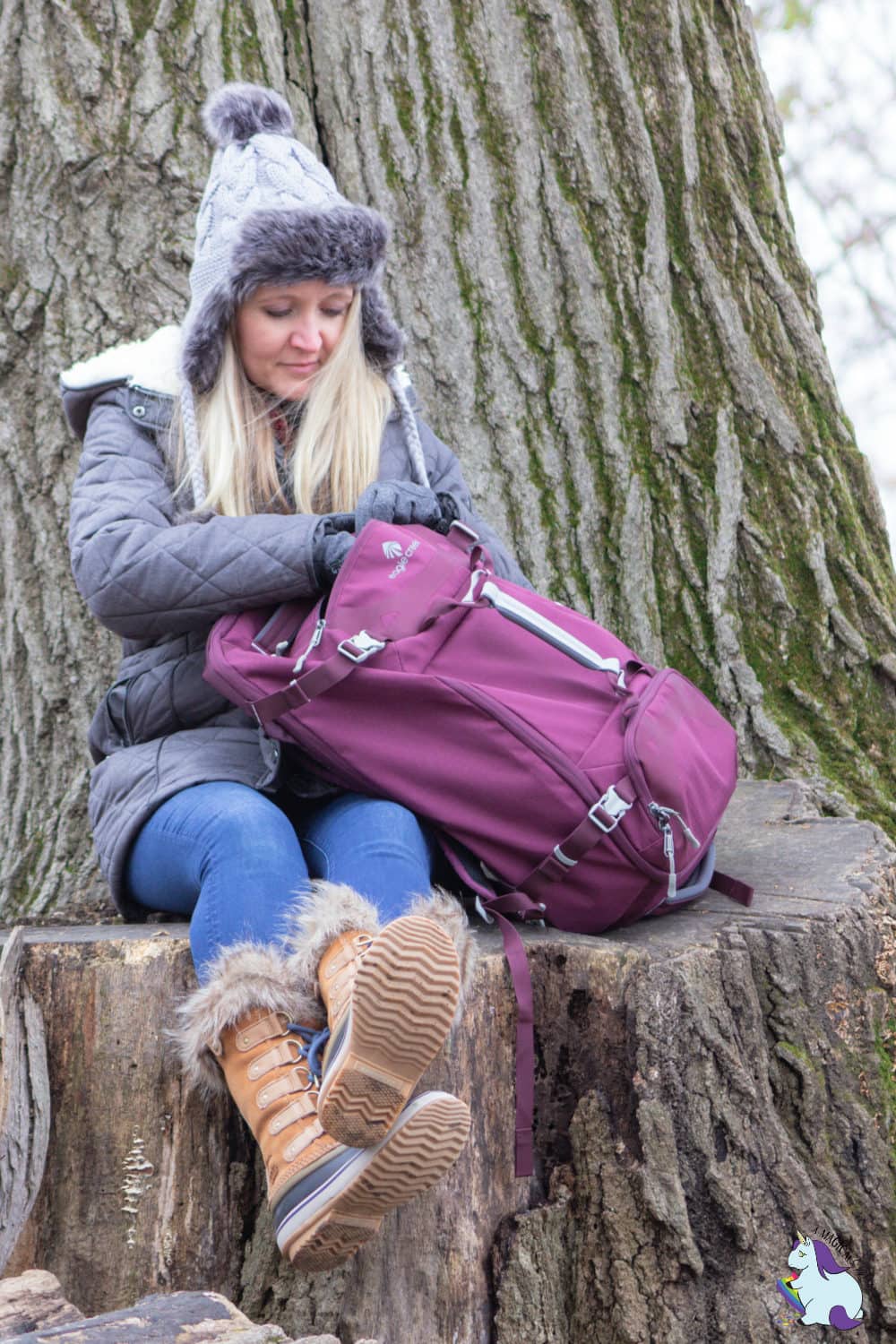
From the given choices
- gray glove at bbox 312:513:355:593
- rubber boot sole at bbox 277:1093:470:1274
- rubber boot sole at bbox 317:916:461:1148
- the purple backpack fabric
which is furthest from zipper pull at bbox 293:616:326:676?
rubber boot sole at bbox 277:1093:470:1274

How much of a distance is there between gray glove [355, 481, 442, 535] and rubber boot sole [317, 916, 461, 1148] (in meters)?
0.91

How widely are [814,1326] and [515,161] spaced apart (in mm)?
2649

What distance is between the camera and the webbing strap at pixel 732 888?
2244 mm

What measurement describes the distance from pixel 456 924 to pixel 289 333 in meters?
1.25

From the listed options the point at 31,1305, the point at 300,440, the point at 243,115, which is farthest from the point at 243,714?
the point at 243,115

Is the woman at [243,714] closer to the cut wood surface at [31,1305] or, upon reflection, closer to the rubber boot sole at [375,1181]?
the rubber boot sole at [375,1181]

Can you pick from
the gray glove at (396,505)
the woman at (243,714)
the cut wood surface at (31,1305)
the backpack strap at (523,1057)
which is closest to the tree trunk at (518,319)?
the woman at (243,714)

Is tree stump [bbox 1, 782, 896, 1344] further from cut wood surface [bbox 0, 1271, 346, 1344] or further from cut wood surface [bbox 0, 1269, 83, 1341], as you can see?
cut wood surface [bbox 0, 1271, 346, 1344]

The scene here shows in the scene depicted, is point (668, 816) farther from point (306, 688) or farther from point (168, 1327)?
point (168, 1327)

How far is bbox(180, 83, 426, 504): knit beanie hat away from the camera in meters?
2.42

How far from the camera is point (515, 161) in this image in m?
3.27

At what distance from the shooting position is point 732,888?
2281 mm

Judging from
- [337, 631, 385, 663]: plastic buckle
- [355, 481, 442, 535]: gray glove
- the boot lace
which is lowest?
the boot lace

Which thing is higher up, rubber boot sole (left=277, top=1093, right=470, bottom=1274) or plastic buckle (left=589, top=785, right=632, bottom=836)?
plastic buckle (left=589, top=785, right=632, bottom=836)
